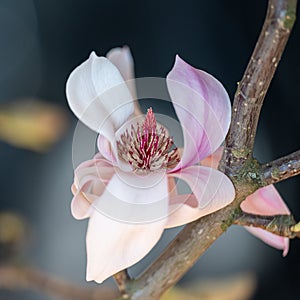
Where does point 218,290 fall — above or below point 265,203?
below

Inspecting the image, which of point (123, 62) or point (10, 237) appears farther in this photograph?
point (10, 237)

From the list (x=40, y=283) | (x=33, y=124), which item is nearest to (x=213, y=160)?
(x=40, y=283)

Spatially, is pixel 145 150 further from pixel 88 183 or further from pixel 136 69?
pixel 136 69

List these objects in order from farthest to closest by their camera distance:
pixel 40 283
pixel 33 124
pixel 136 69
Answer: pixel 136 69
pixel 33 124
pixel 40 283

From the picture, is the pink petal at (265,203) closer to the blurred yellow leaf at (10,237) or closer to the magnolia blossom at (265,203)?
the magnolia blossom at (265,203)

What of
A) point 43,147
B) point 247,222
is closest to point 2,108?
point 43,147

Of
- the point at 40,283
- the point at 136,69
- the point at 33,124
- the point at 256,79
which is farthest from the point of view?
the point at 136,69

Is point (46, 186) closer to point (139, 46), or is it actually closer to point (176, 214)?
point (139, 46)
